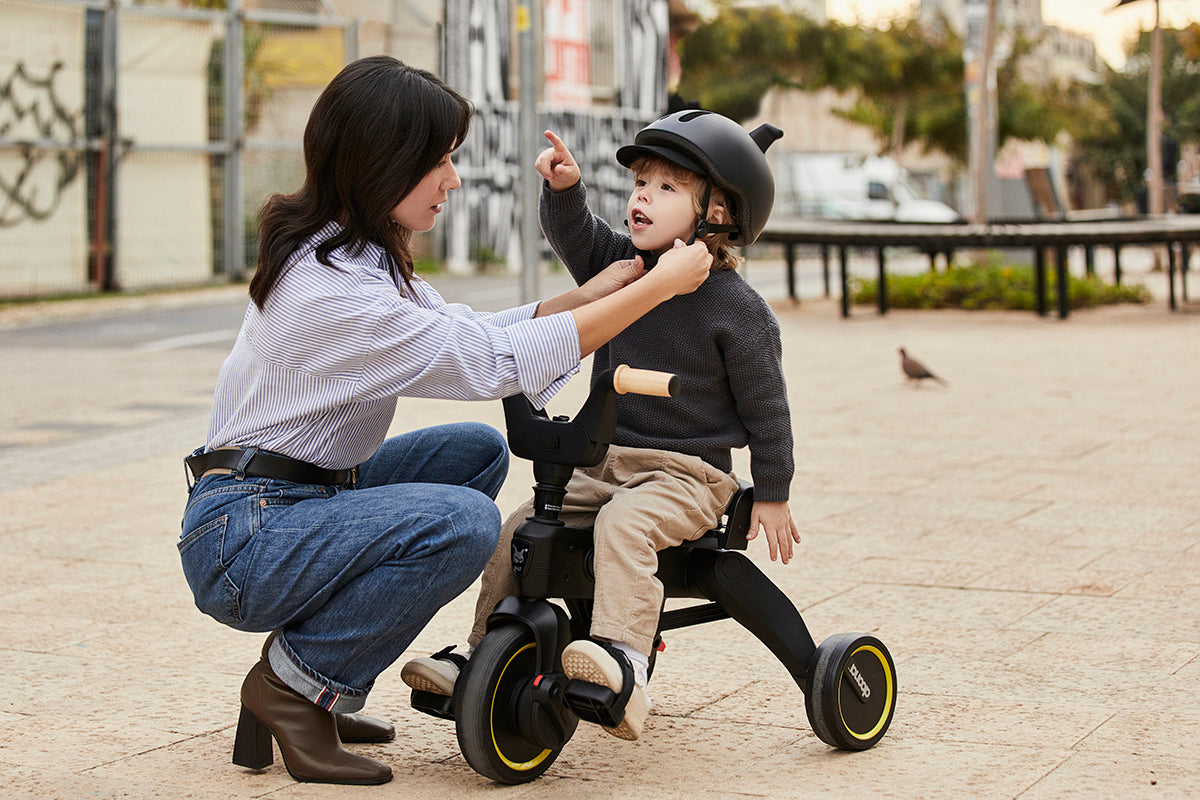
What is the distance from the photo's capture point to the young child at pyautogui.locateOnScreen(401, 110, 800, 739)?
304 cm

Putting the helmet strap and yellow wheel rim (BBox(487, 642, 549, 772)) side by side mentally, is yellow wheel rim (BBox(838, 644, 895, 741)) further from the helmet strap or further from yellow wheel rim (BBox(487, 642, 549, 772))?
the helmet strap

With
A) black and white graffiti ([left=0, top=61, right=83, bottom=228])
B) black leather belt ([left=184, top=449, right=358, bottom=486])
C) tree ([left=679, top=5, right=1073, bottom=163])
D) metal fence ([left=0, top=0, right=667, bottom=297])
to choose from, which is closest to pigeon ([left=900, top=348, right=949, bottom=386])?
black leather belt ([left=184, top=449, right=358, bottom=486])

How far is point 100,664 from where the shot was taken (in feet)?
12.6

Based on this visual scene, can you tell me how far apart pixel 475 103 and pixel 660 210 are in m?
17.3

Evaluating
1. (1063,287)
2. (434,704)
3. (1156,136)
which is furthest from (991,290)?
(434,704)

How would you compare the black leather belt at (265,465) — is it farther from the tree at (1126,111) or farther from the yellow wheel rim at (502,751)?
the tree at (1126,111)

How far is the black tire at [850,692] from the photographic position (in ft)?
10.2

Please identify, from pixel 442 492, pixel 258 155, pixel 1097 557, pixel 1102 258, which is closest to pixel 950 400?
pixel 1097 557

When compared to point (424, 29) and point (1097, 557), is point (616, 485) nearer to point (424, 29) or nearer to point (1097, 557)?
point (1097, 557)

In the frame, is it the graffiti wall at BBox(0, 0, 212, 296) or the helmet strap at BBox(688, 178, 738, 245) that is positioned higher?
the graffiti wall at BBox(0, 0, 212, 296)

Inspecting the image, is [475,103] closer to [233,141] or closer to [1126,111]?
[233,141]

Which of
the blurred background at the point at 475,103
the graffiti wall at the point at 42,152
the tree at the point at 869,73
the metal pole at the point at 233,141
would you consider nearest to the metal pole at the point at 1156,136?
the blurred background at the point at 475,103

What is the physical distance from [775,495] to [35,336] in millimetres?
10919

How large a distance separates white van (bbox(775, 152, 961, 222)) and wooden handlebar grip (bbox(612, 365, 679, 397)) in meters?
24.1
